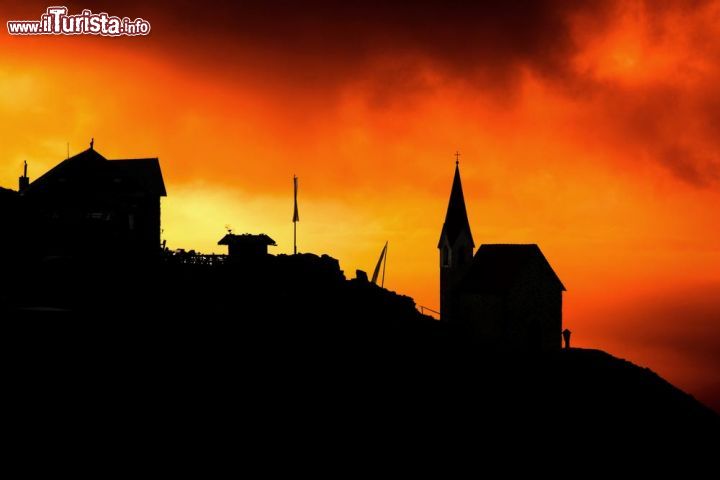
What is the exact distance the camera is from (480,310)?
185ft

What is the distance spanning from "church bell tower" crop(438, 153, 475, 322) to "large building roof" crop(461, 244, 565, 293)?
1.42 m

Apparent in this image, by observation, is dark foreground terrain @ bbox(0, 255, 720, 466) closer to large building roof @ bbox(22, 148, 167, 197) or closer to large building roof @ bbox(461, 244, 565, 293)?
large building roof @ bbox(461, 244, 565, 293)

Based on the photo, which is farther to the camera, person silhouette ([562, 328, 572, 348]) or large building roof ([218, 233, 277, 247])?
person silhouette ([562, 328, 572, 348])

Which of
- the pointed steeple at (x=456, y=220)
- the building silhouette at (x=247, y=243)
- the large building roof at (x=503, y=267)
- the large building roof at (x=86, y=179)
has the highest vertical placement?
the large building roof at (x=86, y=179)

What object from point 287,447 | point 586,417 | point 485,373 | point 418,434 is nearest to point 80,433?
point 287,447

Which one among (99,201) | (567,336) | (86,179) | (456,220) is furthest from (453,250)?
(86,179)

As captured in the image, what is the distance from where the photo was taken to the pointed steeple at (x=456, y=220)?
199ft

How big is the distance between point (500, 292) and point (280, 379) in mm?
28361

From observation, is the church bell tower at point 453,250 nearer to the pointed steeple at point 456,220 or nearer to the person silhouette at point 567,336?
the pointed steeple at point 456,220

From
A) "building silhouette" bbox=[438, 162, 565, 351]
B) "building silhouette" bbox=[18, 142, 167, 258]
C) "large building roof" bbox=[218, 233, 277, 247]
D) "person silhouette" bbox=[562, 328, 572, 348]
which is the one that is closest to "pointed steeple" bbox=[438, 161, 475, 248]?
"building silhouette" bbox=[438, 162, 565, 351]

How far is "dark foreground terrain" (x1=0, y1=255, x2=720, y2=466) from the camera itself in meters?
26.2

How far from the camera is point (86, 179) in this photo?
53.5m

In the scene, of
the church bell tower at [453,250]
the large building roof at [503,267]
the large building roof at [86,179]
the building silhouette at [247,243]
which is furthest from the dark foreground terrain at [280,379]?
the large building roof at [86,179]

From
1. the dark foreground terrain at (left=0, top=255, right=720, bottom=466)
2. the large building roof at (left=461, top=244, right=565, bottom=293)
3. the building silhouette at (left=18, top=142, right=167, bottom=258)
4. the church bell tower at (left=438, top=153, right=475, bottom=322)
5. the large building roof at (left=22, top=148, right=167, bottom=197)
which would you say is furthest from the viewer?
the church bell tower at (left=438, top=153, right=475, bottom=322)
